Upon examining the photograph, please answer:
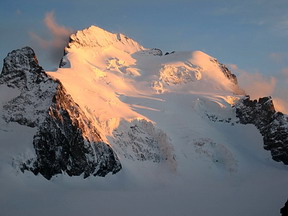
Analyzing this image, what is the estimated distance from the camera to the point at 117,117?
156m

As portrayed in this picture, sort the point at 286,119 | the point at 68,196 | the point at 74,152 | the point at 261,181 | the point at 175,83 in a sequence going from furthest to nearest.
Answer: the point at 175,83, the point at 286,119, the point at 261,181, the point at 74,152, the point at 68,196

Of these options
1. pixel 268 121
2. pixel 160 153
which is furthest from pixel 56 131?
pixel 268 121

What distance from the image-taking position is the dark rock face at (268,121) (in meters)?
162

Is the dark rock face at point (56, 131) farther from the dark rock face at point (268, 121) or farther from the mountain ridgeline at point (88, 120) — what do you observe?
the dark rock face at point (268, 121)

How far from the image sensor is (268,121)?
172m

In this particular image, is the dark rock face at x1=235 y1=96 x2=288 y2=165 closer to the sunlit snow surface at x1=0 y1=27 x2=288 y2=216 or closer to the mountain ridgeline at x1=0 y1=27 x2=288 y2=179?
the mountain ridgeline at x1=0 y1=27 x2=288 y2=179

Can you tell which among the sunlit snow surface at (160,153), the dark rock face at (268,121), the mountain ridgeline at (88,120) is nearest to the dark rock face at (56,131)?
the mountain ridgeline at (88,120)

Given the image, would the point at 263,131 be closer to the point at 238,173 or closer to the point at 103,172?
the point at 238,173

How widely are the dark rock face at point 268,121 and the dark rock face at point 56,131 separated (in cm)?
5670

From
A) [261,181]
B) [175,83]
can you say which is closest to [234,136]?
[261,181]

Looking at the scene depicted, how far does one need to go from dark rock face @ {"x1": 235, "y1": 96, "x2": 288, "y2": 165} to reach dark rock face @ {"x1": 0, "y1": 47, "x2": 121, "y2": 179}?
Answer: 56695 millimetres

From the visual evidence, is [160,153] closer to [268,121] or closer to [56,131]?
[56,131]

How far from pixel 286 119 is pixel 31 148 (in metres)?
88.9

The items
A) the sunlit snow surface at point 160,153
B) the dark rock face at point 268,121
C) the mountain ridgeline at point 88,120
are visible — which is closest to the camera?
the sunlit snow surface at point 160,153
